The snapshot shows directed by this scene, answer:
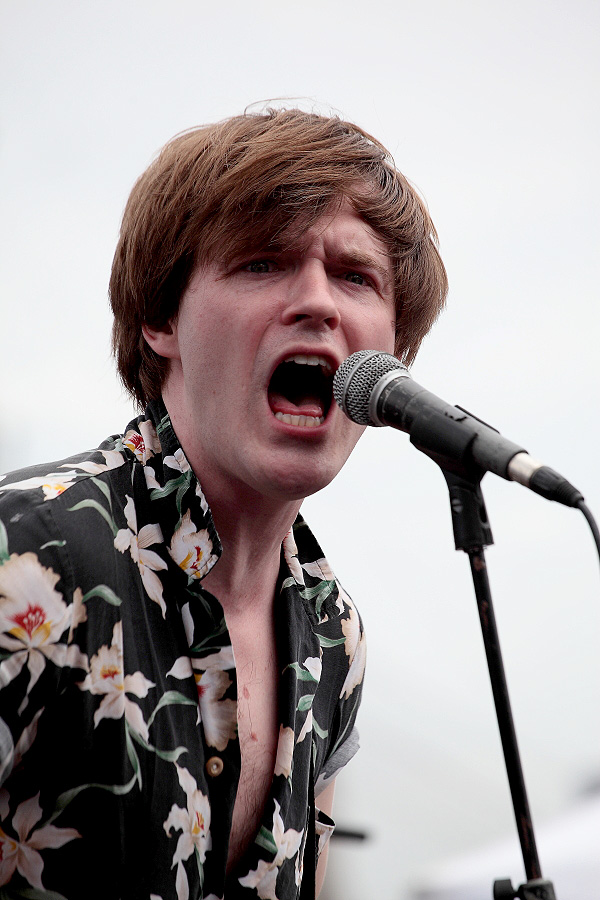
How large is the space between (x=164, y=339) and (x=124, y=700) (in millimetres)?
905

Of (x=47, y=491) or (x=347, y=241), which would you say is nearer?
(x=47, y=491)

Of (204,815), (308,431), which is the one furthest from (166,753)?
(308,431)

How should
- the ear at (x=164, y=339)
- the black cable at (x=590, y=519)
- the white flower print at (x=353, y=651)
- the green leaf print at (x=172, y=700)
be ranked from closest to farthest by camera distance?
the black cable at (x=590, y=519) < the green leaf print at (x=172, y=700) < the ear at (x=164, y=339) < the white flower print at (x=353, y=651)

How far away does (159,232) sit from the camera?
198cm

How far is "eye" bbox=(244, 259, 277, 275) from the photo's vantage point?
1.80 metres

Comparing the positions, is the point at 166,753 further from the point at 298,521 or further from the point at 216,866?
the point at 298,521

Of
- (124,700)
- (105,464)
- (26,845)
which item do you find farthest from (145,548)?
(26,845)

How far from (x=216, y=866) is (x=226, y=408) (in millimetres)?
907

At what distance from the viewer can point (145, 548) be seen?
1.66 meters

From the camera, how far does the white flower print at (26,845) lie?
137cm

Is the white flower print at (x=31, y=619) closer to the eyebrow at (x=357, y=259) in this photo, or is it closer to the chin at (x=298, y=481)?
the chin at (x=298, y=481)

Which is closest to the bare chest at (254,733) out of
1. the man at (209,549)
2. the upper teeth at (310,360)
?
the man at (209,549)

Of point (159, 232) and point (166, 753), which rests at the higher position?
point (159, 232)

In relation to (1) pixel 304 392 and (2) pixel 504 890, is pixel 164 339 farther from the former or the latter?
(2) pixel 504 890
